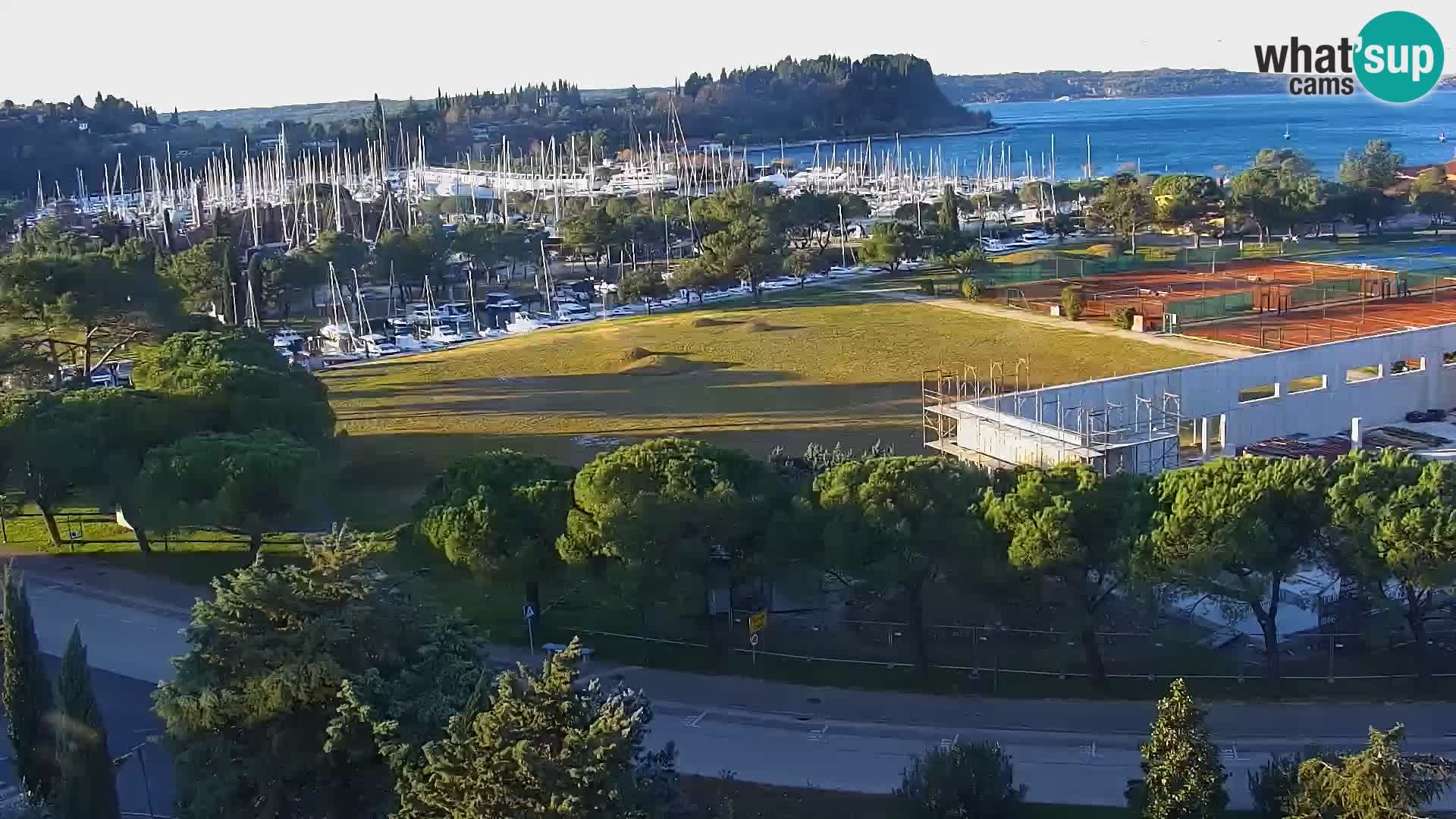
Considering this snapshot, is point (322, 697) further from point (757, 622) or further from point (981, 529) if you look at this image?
point (981, 529)

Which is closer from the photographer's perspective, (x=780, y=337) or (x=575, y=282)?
(x=780, y=337)

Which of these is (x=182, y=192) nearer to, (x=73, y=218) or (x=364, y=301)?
(x=73, y=218)

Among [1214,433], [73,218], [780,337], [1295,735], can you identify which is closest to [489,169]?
[73,218]

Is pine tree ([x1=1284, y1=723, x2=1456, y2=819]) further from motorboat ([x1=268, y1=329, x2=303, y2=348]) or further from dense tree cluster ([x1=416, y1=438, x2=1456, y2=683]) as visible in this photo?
motorboat ([x1=268, y1=329, x2=303, y2=348])

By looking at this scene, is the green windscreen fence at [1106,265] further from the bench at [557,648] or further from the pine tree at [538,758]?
the pine tree at [538,758]

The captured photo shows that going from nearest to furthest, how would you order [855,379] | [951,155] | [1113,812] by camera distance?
[1113,812], [855,379], [951,155]

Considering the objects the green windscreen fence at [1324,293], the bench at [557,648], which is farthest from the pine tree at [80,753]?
the green windscreen fence at [1324,293]
